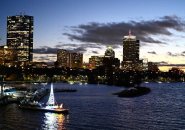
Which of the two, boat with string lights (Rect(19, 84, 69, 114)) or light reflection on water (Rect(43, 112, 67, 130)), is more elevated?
boat with string lights (Rect(19, 84, 69, 114))

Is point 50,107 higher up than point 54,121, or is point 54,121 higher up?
point 50,107

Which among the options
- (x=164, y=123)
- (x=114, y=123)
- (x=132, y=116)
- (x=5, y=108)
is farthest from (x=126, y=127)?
(x=5, y=108)

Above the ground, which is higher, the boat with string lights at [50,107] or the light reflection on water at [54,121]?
the boat with string lights at [50,107]

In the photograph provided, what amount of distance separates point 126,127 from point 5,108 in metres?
35.5

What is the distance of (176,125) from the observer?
74250 mm

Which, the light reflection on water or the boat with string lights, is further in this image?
the boat with string lights

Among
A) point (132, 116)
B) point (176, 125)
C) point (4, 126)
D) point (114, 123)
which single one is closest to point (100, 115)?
point (132, 116)

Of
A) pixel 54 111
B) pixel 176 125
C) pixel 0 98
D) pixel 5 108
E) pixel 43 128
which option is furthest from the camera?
pixel 0 98

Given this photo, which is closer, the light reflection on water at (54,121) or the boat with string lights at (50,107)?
the light reflection on water at (54,121)

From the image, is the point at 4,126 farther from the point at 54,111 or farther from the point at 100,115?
the point at 100,115

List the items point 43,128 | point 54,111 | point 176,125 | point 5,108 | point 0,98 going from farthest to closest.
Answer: point 0,98 < point 5,108 < point 54,111 < point 176,125 < point 43,128

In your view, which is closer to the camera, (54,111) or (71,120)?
(71,120)

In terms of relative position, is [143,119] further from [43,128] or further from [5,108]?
[5,108]

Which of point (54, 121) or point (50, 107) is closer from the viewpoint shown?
point (54, 121)
